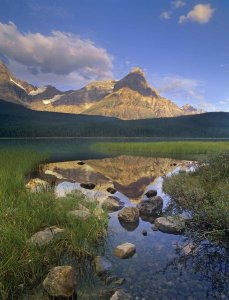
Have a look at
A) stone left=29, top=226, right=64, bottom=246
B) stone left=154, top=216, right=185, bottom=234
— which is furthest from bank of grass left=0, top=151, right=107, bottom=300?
stone left=154, top=216, right=185, bottom=234

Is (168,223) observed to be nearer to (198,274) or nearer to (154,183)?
(198,274)

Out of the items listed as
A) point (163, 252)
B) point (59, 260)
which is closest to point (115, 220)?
point (163, 252)

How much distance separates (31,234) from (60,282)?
3020mm

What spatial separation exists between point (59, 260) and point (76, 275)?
93 centimetres

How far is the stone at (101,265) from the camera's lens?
31.8 feet

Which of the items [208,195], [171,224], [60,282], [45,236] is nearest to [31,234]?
[45,236]

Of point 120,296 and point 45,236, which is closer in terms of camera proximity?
point 120,296

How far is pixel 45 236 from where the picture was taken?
10.6 m

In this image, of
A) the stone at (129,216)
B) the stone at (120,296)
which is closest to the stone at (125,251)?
the stone at (120,296)

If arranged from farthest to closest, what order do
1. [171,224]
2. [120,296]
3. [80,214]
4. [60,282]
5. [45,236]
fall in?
1. [171,224]
2. [80,214]
3. [45,236]
4. [60,282]
5. [120,296]

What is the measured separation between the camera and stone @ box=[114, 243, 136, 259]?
10906 mm

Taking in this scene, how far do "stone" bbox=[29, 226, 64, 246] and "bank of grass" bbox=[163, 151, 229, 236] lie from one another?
525cm

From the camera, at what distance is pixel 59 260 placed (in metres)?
10.1

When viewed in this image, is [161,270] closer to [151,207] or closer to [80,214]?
[80,214]
